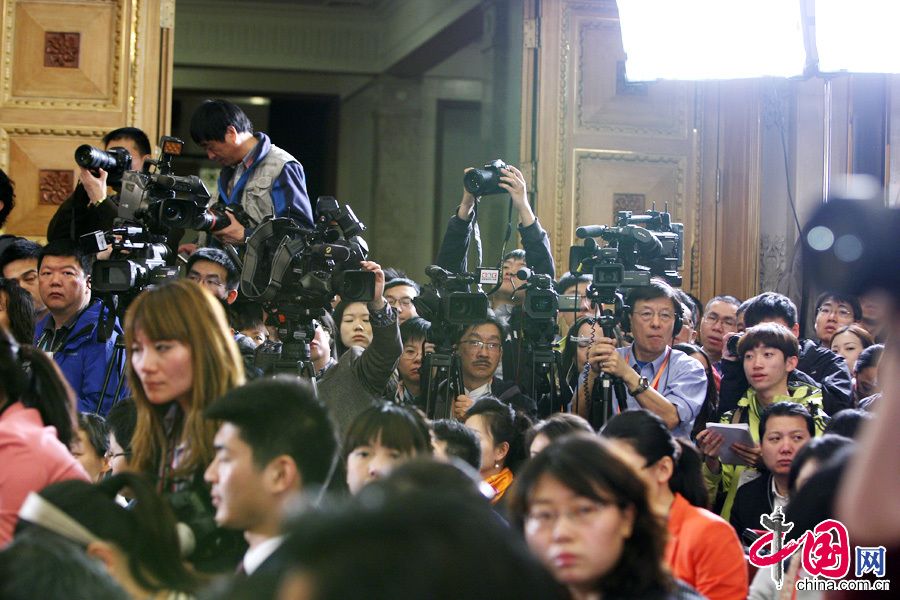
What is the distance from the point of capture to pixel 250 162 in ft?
13.1

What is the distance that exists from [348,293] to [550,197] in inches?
141

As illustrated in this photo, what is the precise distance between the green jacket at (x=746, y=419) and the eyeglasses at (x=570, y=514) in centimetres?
200

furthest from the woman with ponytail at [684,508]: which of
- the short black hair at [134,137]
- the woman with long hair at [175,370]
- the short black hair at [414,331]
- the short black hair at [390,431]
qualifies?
the short black hair at [134,137]

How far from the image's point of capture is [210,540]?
2.15 m

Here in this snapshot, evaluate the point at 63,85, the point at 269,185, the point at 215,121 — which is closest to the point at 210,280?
the point at 269,185

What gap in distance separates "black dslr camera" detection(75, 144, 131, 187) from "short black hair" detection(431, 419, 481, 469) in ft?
4.51

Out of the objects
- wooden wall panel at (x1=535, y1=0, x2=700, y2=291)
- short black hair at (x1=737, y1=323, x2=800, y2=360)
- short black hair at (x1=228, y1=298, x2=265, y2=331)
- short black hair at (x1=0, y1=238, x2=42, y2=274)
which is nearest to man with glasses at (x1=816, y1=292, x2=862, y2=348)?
short black hair at (x1=737, y1=323, x2=800, y2=360)

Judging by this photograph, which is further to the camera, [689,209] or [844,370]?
[689,209]

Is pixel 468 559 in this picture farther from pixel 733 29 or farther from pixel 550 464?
pixel 733 29

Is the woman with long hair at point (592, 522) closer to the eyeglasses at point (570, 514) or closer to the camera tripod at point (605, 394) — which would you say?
the eyeglasses at point (570, 514)

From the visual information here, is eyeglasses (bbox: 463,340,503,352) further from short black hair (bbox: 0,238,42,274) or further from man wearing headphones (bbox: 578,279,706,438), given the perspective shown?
short black hair (bbox: 0,238,42,274)

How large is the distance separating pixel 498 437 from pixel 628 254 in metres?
0.88

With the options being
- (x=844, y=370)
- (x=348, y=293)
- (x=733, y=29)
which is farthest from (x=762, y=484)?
(x=733, y=29)

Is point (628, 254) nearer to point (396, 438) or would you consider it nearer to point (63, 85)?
point (396, 438)
